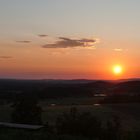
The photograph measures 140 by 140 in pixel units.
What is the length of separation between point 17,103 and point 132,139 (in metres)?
16.3

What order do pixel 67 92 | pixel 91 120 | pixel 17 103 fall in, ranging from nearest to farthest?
pixel 91 120
pixel 17 103
pixel 67 92

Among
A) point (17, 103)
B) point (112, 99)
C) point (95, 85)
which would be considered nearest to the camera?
point (17, 103)

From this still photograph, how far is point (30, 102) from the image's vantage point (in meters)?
36.3

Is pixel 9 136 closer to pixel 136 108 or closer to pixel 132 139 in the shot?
pixel 132 139

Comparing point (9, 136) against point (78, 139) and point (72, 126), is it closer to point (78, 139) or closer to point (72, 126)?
point (78, 139)

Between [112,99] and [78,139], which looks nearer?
[78,139]

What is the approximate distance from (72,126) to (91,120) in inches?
46.2

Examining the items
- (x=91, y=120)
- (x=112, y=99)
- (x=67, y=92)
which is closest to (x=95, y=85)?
(x=67, y=92)

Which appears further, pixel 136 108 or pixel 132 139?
pixel 136 108

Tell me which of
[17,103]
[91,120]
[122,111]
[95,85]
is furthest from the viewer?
[95,85]

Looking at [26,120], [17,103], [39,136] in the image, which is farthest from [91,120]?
[17,103]

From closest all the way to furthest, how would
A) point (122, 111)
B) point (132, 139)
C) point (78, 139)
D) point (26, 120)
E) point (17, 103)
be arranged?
point (78, 139) → point (132, 139) → point (26, 120) → point (17, 103) → point (122, 111)

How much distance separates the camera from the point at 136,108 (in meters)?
74.1

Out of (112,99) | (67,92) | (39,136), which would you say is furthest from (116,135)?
(67,92)
